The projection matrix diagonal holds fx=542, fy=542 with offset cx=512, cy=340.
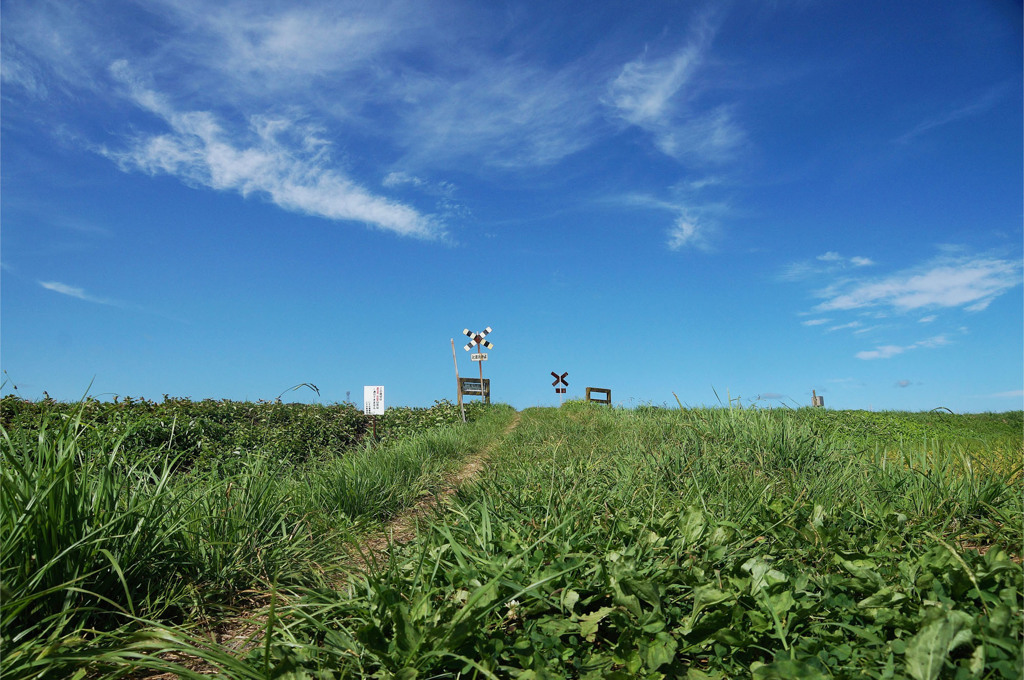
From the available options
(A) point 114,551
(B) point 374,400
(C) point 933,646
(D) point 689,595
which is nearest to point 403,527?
(A) point 114,551

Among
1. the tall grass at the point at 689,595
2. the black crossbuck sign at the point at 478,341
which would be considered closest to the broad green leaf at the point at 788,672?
the tall grass at the point at 689,595

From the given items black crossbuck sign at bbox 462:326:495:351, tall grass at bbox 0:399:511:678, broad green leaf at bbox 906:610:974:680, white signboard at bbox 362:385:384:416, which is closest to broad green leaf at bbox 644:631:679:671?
broad green leaf at bbox 906:610:974:680

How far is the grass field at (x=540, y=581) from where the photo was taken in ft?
6.39

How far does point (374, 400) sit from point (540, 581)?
33.0 ft

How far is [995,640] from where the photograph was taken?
1770 millimetres

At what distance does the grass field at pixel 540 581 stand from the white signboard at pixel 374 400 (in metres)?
7.85

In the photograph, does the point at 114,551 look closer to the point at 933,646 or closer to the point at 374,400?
the point at 933,646

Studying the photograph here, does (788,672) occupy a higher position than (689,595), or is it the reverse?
(689,595)

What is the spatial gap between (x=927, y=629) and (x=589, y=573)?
1178 millimetres

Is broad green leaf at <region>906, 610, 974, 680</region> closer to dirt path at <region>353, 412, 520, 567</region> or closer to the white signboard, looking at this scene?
dirt path at <region>353, 412, 520, 567</region>

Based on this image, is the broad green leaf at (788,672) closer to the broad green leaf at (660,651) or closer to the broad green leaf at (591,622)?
the broad green leaf at (660,651)

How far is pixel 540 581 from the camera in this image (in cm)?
200

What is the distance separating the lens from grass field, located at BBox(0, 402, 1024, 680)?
195cm

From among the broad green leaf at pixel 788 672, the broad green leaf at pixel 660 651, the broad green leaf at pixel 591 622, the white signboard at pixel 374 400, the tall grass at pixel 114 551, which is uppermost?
the white signboard at pixel 374 400
